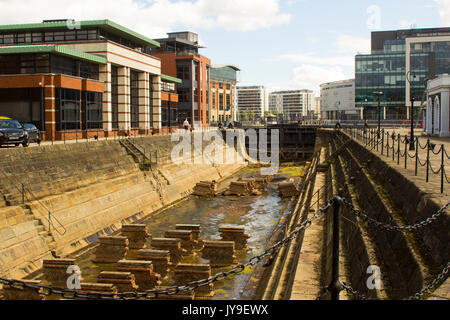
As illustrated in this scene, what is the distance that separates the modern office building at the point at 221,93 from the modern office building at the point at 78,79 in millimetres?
59507

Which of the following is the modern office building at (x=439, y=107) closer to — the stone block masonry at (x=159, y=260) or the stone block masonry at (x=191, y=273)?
the stone block masonry at (x=159, y=260)

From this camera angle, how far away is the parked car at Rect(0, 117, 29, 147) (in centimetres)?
2609

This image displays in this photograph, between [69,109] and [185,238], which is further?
[69,109]

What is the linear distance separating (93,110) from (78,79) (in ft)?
13.4

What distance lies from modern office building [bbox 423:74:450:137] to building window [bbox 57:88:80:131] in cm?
3287

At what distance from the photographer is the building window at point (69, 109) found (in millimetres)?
35656

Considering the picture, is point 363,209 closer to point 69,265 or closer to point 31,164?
point 69,265

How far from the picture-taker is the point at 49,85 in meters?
34.5

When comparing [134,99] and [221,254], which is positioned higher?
[134,99]

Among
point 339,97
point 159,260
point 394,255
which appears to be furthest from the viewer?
point 339,97

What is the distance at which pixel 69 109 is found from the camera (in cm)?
3694

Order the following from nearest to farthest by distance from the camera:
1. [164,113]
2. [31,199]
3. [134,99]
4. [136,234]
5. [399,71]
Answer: [136,234] → [31,199] → [134,99] → [164,113] → [399,71]

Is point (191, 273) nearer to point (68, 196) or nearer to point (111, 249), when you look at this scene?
point (111, 249)

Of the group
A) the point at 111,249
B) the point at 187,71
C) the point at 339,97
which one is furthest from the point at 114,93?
the point at 339,97
